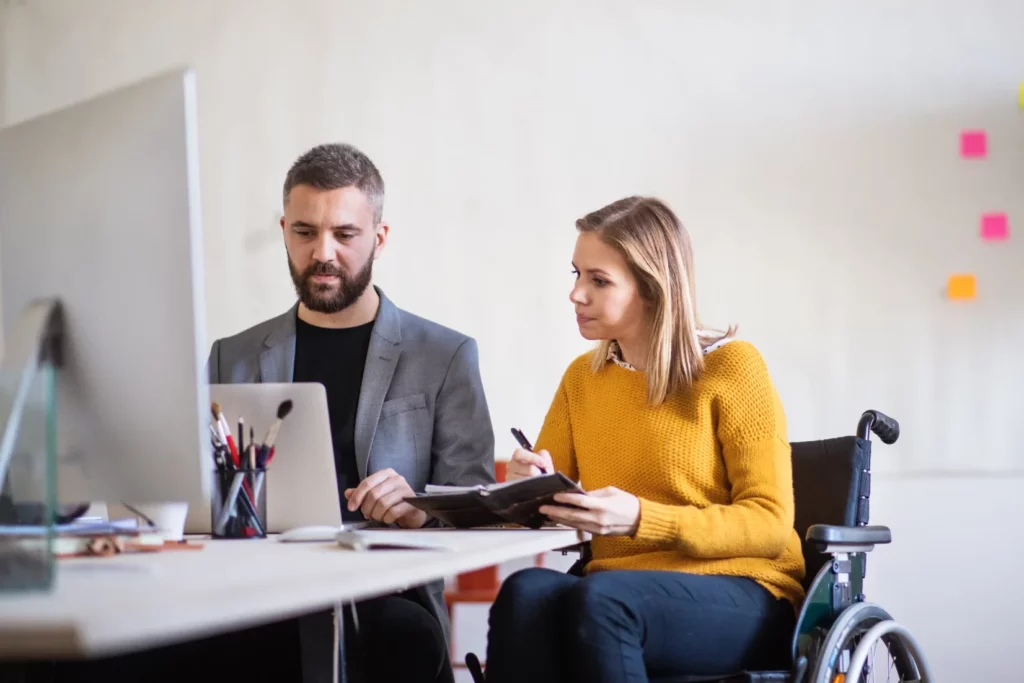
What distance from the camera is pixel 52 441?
2.59ft

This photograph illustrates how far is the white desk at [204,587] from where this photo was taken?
0.71 metres

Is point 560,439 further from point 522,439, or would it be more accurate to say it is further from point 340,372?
point 340,372

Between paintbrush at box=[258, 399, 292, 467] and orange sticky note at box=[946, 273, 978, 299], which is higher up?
orange sticky note at box=[946, 273, 978, 299]

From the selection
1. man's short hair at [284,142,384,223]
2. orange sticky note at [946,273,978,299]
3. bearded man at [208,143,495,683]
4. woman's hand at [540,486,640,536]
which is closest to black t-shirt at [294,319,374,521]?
bearded man at [208,143,495,683]

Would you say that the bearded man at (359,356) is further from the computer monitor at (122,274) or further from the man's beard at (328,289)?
the computer monitor at (122,274)

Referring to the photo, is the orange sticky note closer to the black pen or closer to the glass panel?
the black pen

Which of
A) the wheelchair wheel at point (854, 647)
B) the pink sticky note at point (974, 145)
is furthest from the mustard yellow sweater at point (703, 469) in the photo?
the pink sticky note at point (974, 145)

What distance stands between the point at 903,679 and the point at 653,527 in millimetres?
612

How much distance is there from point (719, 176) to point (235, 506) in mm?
1856

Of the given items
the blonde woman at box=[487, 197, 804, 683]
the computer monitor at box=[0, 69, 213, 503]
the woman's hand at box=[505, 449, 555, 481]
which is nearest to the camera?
the computer monitor at box=[0, 69, 213, 503]

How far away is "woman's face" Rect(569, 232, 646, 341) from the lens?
1.88 metres

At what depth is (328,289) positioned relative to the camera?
210cm

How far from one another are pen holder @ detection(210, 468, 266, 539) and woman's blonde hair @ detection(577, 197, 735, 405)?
684mm

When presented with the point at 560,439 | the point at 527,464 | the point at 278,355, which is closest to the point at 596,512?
the point at 527,464
